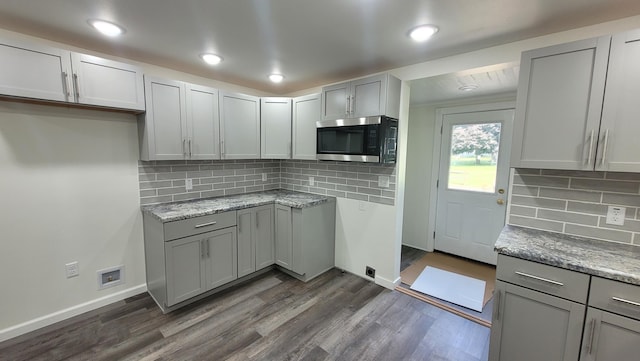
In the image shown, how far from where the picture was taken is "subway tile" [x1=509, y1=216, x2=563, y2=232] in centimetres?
184

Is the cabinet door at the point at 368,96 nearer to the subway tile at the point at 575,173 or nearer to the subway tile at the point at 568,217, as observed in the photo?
the subway tile at the point at 575,173

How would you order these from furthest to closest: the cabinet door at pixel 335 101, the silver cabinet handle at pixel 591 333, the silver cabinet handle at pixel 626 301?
the cabinet door at pixel 335 101 → the silver cabinet handle at pixel 591 333 → the silver cabinet handle at pixel 626 301

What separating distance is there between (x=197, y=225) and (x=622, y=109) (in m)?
3.06

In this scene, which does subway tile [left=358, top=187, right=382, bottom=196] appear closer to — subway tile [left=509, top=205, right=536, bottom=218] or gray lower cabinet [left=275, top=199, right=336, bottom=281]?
gray lower cabinet [left=275, top=199, right=336, bottom=281]

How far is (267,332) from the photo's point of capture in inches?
83.4

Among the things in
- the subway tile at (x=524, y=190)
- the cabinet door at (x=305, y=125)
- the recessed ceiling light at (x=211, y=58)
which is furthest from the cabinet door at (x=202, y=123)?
the subway tile at (x=524, y=190)

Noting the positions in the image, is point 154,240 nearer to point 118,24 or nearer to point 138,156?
point 138,156

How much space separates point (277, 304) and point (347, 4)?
8.20ft

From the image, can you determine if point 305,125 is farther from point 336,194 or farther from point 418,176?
point 418,176

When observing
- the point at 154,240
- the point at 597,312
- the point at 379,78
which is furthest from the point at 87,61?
the point at 597,312

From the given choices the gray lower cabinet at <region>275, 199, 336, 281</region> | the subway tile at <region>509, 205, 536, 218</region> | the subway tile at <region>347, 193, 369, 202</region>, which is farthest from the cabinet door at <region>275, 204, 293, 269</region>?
the subway tile at <region>509, 205, 536, 218</region>

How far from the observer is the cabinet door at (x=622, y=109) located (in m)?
1.39

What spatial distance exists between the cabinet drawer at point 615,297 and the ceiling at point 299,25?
1.49 meters

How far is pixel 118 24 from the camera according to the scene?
174 centimetres
